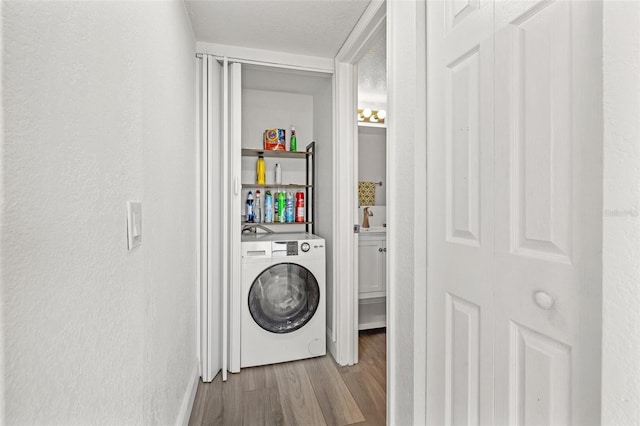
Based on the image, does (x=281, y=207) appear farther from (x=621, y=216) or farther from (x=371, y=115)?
(x=621, y=216)

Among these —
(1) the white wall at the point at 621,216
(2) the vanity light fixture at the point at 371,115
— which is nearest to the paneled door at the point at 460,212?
(1) the white wall at the point at 621,216

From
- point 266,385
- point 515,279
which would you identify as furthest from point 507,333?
point 266,385

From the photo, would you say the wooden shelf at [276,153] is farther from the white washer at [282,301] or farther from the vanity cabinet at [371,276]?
A: the vanity cabinet at [371,276]

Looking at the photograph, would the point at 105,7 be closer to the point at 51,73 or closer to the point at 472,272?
the point at 51,73

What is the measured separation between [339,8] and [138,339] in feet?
6.05

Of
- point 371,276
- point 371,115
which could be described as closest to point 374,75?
point 371,115

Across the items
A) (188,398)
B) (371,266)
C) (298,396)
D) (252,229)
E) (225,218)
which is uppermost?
(225,218)

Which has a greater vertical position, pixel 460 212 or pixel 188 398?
pixel 460 212

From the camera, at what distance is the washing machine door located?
2.22m

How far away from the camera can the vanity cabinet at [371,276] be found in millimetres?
2822

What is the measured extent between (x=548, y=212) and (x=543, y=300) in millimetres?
224

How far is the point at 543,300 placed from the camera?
77cm

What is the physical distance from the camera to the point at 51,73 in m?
0.50

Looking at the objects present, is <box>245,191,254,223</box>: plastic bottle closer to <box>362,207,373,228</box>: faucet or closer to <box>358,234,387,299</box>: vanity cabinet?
<box>358,234,387,299</box>: vanity cabinet
